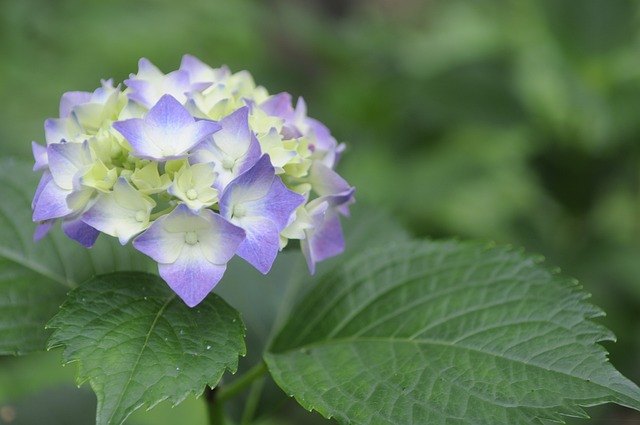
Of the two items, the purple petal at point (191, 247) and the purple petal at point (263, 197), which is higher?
the purple petal at point (263, 197)

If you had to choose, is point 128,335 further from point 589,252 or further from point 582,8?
point 582,8

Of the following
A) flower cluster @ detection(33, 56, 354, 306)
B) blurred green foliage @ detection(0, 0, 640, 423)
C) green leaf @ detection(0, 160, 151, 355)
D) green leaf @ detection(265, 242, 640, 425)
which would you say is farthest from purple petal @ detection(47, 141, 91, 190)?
blurred green foliage @ detection(0, 0, 640, 423)

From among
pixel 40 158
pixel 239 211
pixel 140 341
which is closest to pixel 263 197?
pixel 239 211

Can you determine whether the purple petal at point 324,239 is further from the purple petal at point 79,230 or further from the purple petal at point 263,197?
the purple petal at point 79,230

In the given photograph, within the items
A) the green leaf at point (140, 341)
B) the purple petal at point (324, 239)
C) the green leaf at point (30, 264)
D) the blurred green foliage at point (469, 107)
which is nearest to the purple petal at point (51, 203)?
the green leaf at point (140, 341)

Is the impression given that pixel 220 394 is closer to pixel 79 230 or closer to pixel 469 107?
pixel 79 230

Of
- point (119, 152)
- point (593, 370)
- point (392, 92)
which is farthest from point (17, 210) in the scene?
point (392, 92)
